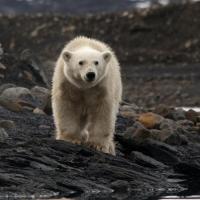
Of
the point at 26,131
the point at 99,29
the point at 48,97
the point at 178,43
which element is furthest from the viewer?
the point at 99,29

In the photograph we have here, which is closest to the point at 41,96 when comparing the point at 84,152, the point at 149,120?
the point at 149,120

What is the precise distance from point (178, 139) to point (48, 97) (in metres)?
3.64

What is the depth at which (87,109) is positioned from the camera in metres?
15.5

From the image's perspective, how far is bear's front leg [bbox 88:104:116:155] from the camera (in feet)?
50.7

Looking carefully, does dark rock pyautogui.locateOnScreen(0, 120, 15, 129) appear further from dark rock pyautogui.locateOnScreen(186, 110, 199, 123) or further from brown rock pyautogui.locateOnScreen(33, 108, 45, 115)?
dark rock pyautogui.locateOnScreen(186, 110, 199, 123)

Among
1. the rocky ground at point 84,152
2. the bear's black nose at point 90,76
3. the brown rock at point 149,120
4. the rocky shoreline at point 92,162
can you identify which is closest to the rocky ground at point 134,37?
the rocky ground at point 84,152

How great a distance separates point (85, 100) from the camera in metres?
15.5

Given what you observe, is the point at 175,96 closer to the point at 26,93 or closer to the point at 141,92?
the point at 141,92

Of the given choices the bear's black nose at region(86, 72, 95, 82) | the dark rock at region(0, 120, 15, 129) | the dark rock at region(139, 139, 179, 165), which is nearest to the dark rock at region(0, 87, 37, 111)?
the dark rock at region(0, 120, 15, 129)

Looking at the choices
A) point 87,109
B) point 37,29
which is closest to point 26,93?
point 87,109

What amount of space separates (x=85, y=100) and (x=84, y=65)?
566mm

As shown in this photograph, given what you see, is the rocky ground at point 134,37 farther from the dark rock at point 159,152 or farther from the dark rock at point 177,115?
the dark rock at point 159,152

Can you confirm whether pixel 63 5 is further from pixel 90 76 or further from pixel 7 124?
pixel 90 76

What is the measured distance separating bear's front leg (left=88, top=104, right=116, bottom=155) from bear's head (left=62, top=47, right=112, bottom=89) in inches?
17.5
